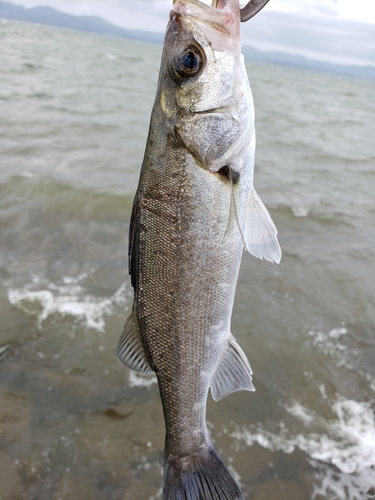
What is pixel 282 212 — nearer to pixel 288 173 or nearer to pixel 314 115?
pixel 288 173

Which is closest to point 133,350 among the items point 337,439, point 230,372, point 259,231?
point 230,372

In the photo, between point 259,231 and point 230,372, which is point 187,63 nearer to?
point 259,231

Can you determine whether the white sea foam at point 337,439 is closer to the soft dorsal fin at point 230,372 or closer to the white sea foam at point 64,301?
the soft dorsal fin at point 230,372

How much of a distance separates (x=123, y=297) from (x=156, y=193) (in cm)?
380

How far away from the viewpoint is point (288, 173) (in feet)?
36.4

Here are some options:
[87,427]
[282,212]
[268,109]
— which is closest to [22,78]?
[268,109]

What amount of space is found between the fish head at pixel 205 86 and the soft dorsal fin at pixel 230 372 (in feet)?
3.33

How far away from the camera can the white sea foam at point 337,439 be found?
12.0 ft

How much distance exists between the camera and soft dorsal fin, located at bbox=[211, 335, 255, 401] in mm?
2291

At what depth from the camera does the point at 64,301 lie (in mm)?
5340

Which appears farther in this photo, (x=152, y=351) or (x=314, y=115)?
(x=314, y=115)

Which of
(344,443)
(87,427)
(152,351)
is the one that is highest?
(152,351)

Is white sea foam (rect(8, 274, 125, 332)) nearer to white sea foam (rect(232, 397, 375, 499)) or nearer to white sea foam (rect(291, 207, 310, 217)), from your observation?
white sea foam (rect(232, 397, 375, 499))

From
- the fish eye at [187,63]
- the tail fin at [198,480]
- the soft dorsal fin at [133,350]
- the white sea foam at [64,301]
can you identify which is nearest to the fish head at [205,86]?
the fish eye at [187,63]
